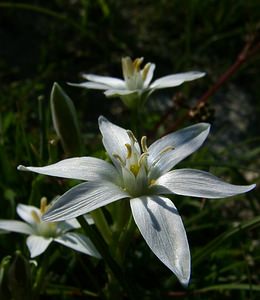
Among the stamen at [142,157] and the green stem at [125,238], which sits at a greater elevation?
the stamen at [142,157]

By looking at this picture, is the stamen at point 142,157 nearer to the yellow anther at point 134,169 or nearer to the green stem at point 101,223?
the yellow anther at point 134,169

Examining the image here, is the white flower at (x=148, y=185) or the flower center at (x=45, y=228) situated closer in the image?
the white flower at (x=148, y=185)

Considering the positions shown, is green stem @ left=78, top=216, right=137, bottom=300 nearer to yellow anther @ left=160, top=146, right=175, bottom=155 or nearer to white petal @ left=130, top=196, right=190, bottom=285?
white petal @ left=130, top=196, right=190, bottom=285

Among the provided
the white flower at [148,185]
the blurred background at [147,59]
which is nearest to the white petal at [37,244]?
the white flower at [148,185]

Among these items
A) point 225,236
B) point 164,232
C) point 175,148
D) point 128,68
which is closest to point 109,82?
point 128,68

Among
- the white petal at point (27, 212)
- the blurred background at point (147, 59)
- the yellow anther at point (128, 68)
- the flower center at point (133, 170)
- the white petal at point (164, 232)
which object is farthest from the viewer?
the blurred background at point (147, 59)

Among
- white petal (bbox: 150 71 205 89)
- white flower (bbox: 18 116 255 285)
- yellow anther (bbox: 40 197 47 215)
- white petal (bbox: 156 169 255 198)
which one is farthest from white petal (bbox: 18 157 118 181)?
white petal (bbox: 150 71 205 89)

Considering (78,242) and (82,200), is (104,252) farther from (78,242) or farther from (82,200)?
(78,242)

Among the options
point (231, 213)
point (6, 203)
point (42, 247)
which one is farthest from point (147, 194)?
point (231, 213)
